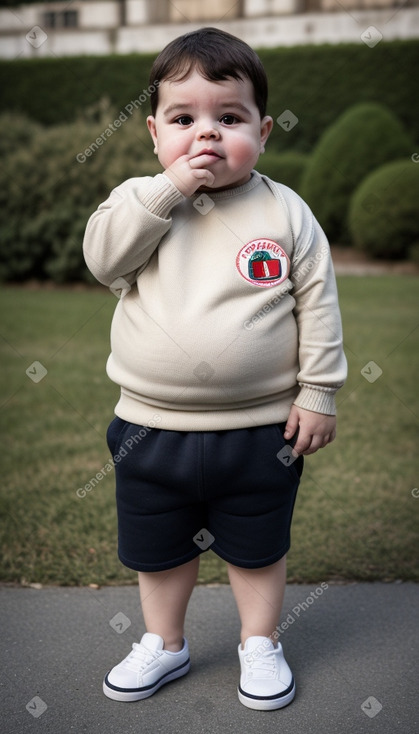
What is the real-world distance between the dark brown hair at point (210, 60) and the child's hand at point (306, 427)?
688 millimetres

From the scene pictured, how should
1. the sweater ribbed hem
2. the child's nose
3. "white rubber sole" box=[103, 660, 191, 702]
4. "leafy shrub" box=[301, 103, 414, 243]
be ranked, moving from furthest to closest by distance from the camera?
"leafy shrub" box=[301, 103, 414, 243] → "white rubber sole" box=[103, 660, 191, 702] → the sweater ribbed hem → the child's nose

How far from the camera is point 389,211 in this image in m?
9.41

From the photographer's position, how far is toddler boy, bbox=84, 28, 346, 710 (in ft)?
5.17

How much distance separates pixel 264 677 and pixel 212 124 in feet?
4.10

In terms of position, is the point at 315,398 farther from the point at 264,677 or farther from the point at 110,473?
the point at 110,473

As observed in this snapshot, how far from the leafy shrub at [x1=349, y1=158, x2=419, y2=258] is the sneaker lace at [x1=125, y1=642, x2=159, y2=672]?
8163 mm

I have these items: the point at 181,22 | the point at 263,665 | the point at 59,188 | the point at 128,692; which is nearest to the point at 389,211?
the point at 59,188

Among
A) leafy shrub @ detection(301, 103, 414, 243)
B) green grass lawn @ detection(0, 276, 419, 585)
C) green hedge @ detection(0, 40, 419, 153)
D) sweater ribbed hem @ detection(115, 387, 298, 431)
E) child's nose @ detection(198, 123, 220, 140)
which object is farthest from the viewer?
green hedge @ detection(0, 40, 419, 153)

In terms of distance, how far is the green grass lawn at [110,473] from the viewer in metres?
2.46

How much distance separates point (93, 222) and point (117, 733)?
1109 millimetres

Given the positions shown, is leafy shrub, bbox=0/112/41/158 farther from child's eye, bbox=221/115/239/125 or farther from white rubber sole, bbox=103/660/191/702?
white rubber sole, bbox=103/660/191/702

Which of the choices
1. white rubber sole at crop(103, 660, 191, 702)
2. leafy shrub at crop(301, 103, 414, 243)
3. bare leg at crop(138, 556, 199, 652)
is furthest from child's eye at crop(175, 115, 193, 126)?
leafy shrub at crop(301, 103, 414, 243)

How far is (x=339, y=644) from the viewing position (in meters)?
2.04

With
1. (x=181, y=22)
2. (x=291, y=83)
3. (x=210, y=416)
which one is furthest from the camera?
(x=181, y=22)
